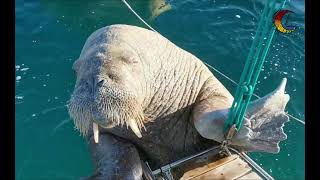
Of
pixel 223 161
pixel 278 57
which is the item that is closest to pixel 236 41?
pixel 278 57

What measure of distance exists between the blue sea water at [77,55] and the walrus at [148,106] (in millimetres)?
1820

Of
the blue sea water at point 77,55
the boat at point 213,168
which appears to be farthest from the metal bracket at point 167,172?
the blue sea water at point 77,55

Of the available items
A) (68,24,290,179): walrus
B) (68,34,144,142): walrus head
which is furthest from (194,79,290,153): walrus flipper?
(68,34,144,142): walrus head

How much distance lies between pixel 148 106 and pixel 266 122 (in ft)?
4.44

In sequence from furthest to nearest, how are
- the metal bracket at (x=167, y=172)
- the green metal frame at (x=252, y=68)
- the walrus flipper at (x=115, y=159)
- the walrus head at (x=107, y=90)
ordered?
the walrus flipper at (x=115, y=159), the metal bracket at (x=167, y=172), the walrus head at (x=107, y=90), the green metal frame at (x=252, y=68)

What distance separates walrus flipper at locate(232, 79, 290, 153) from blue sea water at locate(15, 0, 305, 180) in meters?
2.25

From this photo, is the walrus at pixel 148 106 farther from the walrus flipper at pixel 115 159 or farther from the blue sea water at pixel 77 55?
the blue sea water at pixel 77 55

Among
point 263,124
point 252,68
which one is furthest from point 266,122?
point 252,68

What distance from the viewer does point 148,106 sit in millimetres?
4859

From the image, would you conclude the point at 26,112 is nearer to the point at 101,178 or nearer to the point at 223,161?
the point at 101,178

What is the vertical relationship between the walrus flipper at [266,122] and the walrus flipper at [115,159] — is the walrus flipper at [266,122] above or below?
above

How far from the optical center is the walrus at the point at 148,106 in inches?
151

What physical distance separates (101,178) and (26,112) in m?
3.16

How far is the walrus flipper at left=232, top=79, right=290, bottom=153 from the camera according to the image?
421 cm
